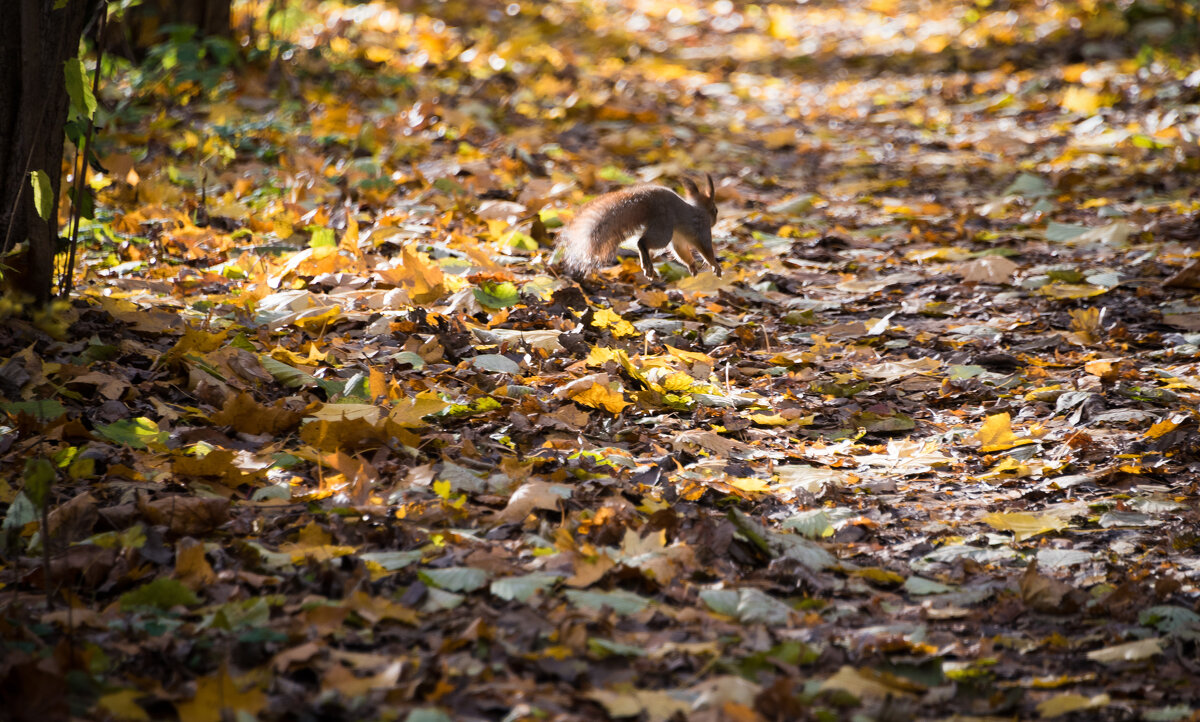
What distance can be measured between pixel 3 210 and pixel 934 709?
3186mm

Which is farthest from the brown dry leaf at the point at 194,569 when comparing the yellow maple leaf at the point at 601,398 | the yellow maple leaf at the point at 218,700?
the yellow maple leaf at the point at 601,398

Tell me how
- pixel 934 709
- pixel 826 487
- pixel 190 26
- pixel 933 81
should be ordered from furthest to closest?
pixel 933 81 → pixel 190 26 → pixel 826 487 → pixel 934 709

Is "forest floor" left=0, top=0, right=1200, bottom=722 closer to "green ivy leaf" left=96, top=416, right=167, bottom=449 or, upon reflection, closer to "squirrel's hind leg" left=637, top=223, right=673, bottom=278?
"green ivy leaf" left=96, top=416, right=167, bottom=449

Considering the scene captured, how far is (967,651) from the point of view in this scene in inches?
87.7

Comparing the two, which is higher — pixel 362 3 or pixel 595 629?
pixel 362 3

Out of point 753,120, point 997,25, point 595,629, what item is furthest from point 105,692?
point 997,25

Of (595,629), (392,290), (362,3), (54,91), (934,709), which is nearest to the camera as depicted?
(934,709)

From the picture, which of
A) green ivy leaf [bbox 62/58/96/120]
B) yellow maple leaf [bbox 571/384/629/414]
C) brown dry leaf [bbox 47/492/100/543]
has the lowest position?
yellow maple leaf [bbox 571/384/629/414]

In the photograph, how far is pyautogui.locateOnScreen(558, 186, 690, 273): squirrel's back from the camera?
438 cm

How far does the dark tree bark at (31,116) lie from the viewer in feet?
10.8

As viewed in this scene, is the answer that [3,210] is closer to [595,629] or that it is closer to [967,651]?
[595,629]

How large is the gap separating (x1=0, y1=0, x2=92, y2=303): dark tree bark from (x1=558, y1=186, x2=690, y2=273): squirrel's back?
196 centimetres

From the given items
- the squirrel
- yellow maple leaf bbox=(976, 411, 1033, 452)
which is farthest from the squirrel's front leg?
yellow maple leaf bbox=(976, 411, 1033, 452)

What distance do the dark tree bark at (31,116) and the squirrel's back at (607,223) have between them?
1960 mm
